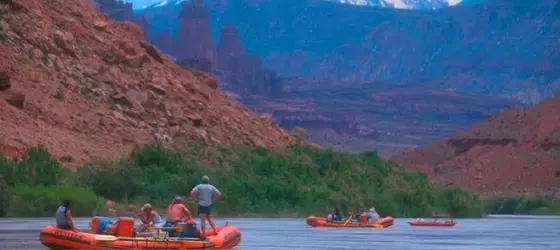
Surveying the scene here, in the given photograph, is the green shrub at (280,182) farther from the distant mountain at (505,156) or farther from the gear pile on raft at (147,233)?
the gear pile on raft at (147,233)

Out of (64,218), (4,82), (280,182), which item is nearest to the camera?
(64,218)

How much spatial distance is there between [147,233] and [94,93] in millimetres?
53225

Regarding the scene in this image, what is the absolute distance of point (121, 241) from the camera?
131 ft

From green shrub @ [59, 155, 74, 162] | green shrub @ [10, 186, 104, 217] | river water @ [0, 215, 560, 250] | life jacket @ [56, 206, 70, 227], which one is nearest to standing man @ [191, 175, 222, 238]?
life jacket @ [56, 206, 70, 227]

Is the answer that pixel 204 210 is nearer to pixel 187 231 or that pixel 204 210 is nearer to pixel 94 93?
pixel 187 231

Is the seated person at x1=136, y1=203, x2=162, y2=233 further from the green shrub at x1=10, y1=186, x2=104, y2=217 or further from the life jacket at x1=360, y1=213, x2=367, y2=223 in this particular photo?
the life jacket at x1=360, y1=213, x2=367, y2=223

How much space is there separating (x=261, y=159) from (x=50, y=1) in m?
17.1

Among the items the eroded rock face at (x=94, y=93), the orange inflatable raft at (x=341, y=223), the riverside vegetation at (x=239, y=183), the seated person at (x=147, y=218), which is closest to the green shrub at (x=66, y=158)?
the eroded rock face at (x=94, y=93)

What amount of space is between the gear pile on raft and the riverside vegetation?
27.3m

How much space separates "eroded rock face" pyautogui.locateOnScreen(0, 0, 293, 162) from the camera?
283ft

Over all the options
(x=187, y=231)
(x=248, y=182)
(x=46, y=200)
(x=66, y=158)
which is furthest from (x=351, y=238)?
(x=248, y=182)

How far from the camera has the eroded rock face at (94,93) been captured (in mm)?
86312

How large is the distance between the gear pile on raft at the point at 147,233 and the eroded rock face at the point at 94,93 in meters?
40.3

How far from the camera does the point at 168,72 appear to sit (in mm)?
105625
